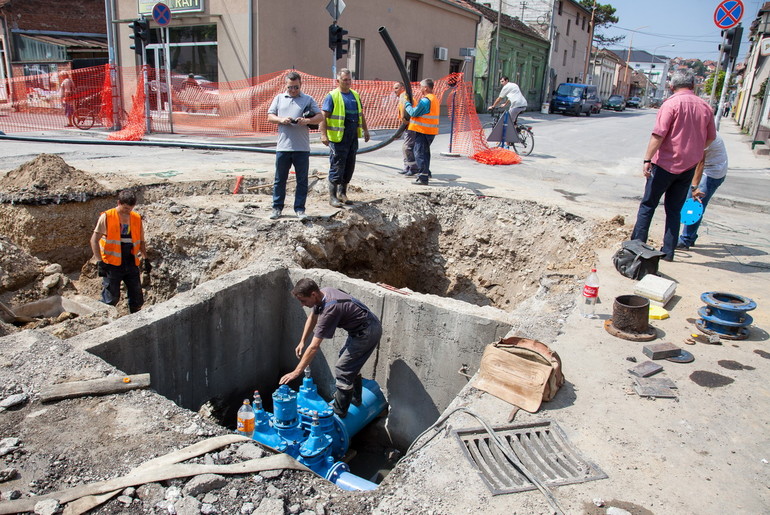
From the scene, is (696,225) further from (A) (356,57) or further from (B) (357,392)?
(A) (356,57)

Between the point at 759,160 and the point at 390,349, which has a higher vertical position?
the point at 759,160

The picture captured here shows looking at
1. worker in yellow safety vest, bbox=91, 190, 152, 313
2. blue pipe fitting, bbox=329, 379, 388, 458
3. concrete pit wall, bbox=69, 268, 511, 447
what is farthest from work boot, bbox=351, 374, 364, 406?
worker in yellow safety vest, bbox=91, 190, 152, 313

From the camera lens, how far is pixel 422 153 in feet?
32.1

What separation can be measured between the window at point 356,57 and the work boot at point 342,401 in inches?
684

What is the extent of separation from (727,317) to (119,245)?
19.5ft

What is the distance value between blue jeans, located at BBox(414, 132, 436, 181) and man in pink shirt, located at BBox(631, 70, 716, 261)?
449 centimetres

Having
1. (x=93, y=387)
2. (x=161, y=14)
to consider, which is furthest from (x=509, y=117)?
(x=93, y=387)

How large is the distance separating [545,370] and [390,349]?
235 cm

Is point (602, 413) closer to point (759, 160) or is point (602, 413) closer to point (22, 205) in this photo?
point (22, 205)

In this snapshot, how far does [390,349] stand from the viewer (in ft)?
18.2

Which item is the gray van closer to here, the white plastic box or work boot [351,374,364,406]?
the white plastic box

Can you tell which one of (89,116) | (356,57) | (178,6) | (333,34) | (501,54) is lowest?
(89,116)

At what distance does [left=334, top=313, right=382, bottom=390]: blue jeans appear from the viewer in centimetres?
490

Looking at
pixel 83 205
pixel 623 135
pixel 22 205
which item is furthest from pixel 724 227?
pixel 623 135
